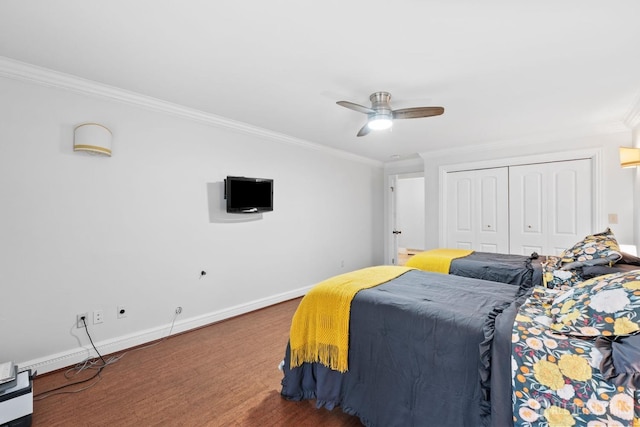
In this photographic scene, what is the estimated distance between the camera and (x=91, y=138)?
241cm

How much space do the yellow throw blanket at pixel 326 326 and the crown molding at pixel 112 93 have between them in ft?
8.02

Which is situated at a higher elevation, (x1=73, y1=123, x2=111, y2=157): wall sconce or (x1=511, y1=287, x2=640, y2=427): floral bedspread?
(x1=73, y1=123, x2=111, y2=157): wall sconce

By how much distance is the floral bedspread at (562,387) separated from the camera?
41.0 inches

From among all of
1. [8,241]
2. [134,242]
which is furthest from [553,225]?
[8,241]

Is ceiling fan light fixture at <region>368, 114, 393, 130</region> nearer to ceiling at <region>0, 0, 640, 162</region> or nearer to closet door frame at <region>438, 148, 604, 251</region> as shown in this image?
ceiling at <region>0, 0, 640, 162</region>

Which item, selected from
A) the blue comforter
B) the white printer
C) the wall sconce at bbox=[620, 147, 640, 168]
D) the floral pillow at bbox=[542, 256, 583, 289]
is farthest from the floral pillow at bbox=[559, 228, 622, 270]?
the white printer

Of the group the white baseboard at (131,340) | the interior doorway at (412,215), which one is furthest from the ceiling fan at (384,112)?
the interior doorway at (412,215)

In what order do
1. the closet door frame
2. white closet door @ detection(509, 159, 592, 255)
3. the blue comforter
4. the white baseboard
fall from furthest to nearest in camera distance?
white closet door @ detection(509, 159, 592, 255)
the closet door frame
the white baseboard
the blue comforter

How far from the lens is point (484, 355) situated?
1271 mm

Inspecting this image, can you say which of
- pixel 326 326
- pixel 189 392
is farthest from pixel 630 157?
pixel 189 392

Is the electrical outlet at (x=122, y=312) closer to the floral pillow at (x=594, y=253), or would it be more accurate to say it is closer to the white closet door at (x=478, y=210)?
the floral pillow at (x=594, y=253)

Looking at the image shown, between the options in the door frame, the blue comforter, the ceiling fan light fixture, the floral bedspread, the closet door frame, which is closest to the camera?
the floral bedspread

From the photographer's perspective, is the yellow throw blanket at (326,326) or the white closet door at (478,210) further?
the white closet door at (478,210)

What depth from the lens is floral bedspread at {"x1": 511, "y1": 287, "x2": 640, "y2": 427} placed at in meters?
1.04
